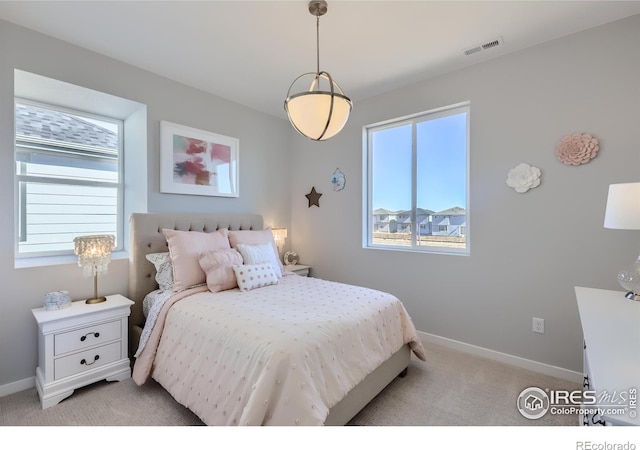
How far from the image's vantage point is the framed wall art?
280 centimetres

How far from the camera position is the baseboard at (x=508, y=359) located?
7.13 feet

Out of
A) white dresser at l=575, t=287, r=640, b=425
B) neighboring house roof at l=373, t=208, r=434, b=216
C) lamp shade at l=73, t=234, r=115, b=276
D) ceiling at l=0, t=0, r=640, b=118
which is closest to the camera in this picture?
white dresser at l=575, t=287, r=640, b=425

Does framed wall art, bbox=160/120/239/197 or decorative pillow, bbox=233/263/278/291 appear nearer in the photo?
decorative pillow, bbox=233/263/278/291

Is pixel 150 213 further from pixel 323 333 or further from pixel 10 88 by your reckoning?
pixel 323 333

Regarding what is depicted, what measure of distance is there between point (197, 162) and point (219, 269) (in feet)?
4.54

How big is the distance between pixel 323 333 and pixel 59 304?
1979mm

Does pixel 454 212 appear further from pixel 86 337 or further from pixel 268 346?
pixel 86 337

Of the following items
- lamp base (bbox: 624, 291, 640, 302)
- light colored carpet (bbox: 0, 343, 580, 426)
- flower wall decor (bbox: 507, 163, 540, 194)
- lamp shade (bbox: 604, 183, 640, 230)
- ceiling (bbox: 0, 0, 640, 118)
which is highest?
ceiling (bbox: 0, 0, 640, 118)

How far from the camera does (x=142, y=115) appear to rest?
8.89ft

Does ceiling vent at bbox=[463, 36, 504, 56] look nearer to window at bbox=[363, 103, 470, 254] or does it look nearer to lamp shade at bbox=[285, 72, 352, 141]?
window at bbox=[363, 103, 470, 254]

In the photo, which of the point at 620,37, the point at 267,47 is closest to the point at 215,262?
the point at 267,47

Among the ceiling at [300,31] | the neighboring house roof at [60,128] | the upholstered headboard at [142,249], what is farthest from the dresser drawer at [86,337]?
the ceiling at [300,31]

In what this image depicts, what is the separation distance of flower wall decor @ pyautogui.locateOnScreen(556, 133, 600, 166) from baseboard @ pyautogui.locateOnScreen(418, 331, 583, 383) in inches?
63.2

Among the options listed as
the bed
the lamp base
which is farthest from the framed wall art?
the lamp base
